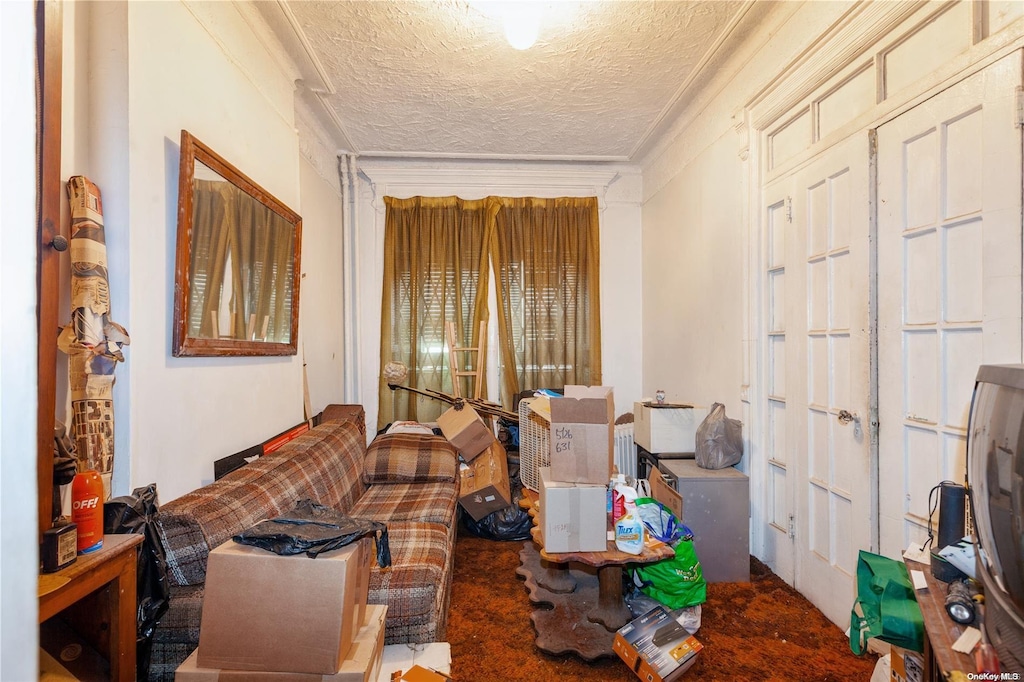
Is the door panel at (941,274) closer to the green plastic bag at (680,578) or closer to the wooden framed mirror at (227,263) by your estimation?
the green plastic bag at (680,578)

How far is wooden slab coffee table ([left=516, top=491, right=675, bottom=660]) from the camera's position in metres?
1.93

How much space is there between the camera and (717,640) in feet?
6.82

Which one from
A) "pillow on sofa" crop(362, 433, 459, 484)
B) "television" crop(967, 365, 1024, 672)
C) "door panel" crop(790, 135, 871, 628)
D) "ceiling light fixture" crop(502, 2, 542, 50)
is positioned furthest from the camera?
"pillow on sofa" crop(362, 433, 459, 484)

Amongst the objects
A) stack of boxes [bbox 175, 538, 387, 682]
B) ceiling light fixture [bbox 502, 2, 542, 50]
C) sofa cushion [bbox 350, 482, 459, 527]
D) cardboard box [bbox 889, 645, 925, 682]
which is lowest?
sofa cushion [bbox 350, 482, 459, 527]

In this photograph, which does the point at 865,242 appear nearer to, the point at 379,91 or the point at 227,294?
the point at 227,294

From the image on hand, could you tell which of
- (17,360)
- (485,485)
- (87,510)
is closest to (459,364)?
(485,485)

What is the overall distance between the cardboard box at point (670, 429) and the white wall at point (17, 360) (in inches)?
117

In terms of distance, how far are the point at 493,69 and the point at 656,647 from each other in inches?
119

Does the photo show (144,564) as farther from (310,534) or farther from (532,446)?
(532,446)

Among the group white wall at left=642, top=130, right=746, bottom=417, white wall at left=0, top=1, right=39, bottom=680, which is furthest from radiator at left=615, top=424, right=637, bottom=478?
white wall at left=0, top=1, right=39, bottom=680

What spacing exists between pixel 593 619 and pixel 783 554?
119 cm

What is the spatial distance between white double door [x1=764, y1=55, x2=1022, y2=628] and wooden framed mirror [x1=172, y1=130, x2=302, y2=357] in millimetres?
2599

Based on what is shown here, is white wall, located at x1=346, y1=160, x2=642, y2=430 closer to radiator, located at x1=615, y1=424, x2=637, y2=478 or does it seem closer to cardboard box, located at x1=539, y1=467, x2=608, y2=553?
radiator, located at x1=615, y1=424, x2=637, y2=478

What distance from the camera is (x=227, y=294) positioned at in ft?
6.88
